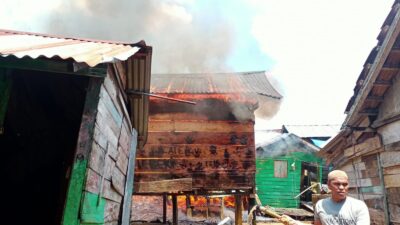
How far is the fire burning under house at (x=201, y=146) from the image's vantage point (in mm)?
10008

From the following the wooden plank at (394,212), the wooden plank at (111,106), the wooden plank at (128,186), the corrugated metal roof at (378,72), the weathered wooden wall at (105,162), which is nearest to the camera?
the weathered wooden wall at (105,162)

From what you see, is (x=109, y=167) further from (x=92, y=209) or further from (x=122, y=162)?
(x=122, y=162)

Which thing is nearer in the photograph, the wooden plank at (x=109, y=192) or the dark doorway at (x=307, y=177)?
the wooden plank at (x=109, y=192)

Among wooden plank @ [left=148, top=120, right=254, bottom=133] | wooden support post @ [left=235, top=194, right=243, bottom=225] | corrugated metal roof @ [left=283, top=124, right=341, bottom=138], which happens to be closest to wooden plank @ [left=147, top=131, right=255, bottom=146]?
wooden plank @ [left=148, top=120, right=254, bottom=133]

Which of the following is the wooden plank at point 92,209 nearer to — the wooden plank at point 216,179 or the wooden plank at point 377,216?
the wooden plank at point 216,179

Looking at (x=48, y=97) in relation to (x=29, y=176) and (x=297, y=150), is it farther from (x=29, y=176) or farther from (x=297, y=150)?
(x=297, y=150)

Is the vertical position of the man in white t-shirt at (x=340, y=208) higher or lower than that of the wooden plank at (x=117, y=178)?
lower

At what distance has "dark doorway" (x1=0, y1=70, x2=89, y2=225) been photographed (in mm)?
5410

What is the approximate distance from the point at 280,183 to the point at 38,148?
69.2 ft

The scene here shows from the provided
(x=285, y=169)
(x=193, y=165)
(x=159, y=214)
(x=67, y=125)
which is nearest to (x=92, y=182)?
(x=67, y=125)

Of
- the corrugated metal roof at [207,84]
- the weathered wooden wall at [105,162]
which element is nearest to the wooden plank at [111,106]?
the weathered wooden wall at [105,162]

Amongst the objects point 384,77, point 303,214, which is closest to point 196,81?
point 384,77

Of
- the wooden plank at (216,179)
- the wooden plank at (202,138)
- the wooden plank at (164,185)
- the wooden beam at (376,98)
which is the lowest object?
the wooden plank at (164,185)

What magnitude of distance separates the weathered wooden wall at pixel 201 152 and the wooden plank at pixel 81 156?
6.66 metres
